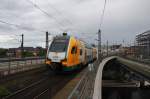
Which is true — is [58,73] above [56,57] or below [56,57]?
below

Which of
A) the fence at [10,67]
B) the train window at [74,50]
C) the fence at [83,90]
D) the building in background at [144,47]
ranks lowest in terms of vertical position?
the fence at [83,90]

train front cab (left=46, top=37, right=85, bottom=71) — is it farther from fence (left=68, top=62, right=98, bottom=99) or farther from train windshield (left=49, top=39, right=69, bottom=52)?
fence (left=68, top=62, right=98, bottom=99)

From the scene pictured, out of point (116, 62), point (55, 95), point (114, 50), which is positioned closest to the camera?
point (55, 95)

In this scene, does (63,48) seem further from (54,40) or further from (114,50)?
(114,50)

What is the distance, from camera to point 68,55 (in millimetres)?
20688

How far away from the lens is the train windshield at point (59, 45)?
2111 cm

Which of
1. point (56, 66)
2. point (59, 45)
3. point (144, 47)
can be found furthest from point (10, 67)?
point (144, 47)

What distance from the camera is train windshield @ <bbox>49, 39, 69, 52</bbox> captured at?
21109mm

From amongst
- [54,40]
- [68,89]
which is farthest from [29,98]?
[54,40]

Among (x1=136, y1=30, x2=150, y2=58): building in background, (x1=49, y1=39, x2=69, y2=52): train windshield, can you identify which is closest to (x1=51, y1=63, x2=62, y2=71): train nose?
(x1=49, y1=39, x2=69, y2=52): train windshield

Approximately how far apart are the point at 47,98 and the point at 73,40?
10.7 metres

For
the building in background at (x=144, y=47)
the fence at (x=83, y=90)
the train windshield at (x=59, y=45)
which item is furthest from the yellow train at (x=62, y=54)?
the building in background at (x=144, y=47)

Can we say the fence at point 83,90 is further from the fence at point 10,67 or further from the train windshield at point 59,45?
the fence at point 10,67

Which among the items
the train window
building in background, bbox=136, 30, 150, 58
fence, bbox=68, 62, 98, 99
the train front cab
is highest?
building in background, bbox=136, 30, 150, 58
